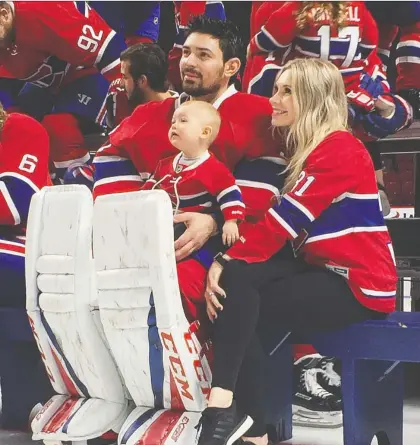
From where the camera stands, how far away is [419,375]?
2252mm

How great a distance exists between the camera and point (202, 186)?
1.70 m

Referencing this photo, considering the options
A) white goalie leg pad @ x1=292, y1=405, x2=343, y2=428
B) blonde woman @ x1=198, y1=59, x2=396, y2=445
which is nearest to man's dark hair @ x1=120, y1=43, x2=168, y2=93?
blonde woman @ x1=198, y1=59, x2=396, y2=445

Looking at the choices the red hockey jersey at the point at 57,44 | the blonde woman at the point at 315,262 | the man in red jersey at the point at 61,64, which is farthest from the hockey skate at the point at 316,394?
the red hockey jersey at the point at 57,44

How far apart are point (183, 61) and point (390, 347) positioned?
0.80 meters

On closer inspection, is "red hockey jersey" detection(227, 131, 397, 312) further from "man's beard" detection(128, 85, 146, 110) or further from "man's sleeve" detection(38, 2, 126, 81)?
"man's sleeve" detection(38, 2, 126, 81)

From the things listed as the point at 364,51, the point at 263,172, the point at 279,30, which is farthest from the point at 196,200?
the point at 364,51

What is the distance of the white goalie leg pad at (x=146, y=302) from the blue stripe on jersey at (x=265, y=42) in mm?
772

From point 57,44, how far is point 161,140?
30.9 inches

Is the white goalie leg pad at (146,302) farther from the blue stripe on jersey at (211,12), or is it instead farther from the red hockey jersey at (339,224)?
the blue stripe on jersey at (211,12)

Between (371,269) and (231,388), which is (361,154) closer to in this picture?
(371,269)

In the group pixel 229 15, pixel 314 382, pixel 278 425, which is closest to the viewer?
pixel 278 425

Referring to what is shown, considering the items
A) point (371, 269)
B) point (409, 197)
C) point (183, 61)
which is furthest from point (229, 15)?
point (371, 269)

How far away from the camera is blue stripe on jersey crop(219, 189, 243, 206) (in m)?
1.68

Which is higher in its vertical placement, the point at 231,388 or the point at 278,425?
the point at 231,388
